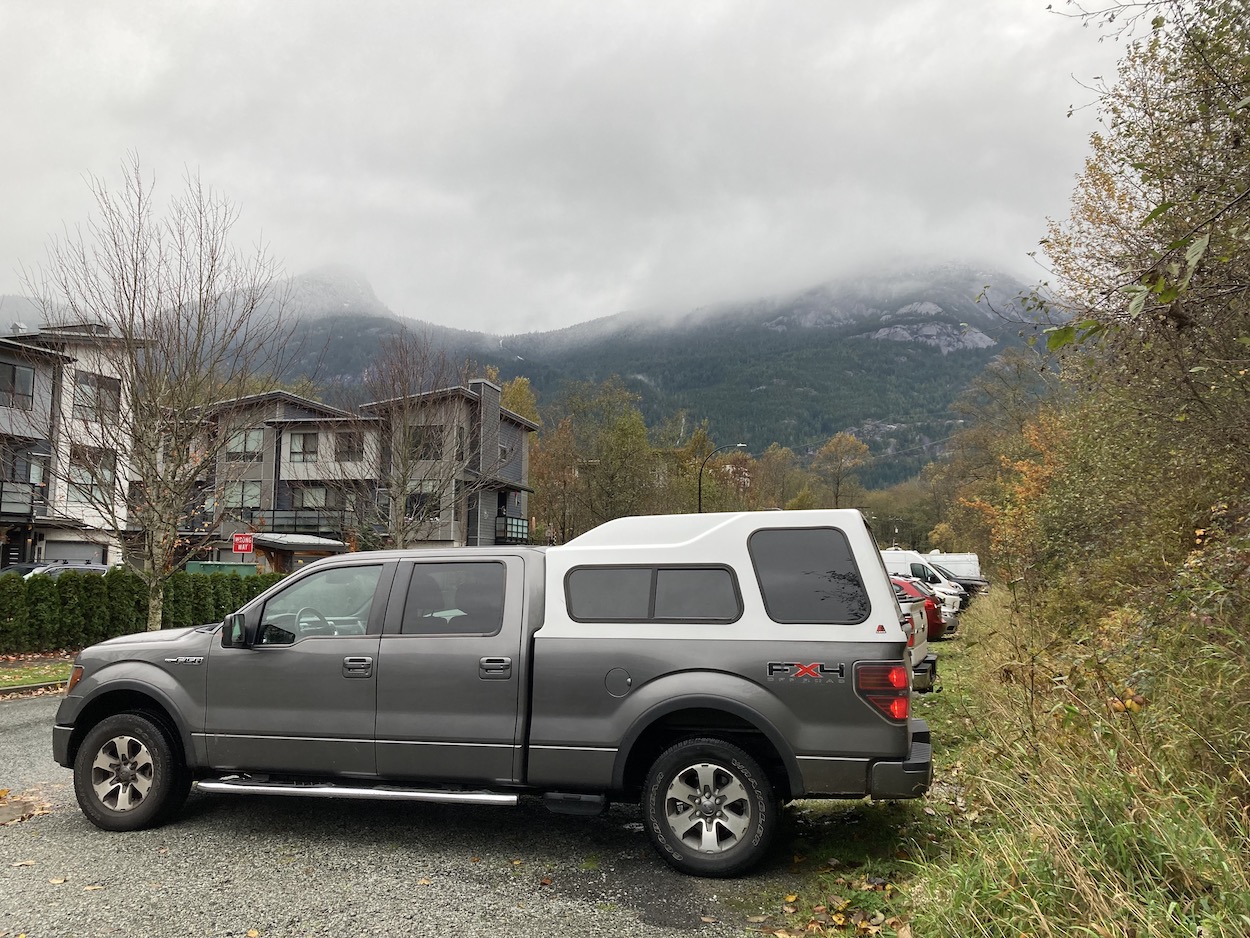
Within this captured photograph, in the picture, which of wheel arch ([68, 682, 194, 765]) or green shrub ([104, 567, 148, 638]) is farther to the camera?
green shrub ([104, 567, 148, 638])

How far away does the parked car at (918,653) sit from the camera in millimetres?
10102

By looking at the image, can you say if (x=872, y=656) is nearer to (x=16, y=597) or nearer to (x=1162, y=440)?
(x=1162, y=440)

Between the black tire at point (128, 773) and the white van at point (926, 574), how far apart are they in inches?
736

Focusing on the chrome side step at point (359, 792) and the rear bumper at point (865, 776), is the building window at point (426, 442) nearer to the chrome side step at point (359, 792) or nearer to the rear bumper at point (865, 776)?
the chrome side step at point (359, 792)

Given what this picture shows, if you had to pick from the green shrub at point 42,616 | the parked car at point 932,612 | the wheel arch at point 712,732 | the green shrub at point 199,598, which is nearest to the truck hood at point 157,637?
the wheel arch at point 712,732

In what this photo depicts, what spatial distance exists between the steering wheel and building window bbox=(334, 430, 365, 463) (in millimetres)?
22678

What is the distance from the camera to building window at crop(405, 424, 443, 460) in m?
27.4

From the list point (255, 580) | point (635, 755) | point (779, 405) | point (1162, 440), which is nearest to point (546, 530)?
point (255, 580)

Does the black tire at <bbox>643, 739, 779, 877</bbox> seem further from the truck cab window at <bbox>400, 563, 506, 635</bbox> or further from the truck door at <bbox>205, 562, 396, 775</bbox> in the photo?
the truck door at <bbox>205, 562, 396, 775</bbox>

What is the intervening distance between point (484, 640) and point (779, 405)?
623ft

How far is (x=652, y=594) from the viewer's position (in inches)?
214

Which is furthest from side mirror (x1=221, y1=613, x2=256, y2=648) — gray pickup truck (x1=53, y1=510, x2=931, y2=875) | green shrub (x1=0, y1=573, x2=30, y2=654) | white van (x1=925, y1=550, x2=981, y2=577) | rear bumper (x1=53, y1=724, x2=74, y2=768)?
white van (x1=925, y1=550, x2=981, y2=577)

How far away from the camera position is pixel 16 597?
56.8ft

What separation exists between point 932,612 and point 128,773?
15.9 metres
